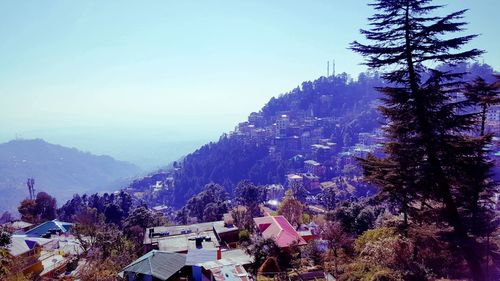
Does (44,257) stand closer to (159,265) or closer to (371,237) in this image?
(159,265)

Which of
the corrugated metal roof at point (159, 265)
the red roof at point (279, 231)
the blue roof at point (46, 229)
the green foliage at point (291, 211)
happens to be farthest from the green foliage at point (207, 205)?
the corrugated metal roof at point (159, 265)

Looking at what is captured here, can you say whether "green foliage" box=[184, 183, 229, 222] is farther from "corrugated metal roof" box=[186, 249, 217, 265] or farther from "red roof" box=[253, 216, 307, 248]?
"corrugated metal roof" box=[186, 249, 217, 265]

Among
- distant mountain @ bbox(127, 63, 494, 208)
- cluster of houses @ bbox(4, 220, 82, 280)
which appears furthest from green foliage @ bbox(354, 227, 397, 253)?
distant mountain @ bbox(127, 63, 494, 208)

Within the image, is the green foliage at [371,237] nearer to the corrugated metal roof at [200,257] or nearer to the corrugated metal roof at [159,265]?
the corrugated metal roof at [200,257]

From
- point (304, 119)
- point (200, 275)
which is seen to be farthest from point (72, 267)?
point (304, 119)

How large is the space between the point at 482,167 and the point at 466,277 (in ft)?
12.2

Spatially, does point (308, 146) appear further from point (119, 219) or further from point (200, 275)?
point (200, 275)

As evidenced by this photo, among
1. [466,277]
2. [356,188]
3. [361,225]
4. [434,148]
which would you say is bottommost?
[356,188]

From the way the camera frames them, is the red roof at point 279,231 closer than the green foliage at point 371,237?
No

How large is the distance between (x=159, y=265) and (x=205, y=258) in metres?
2.11

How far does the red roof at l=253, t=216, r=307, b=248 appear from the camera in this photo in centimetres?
2341

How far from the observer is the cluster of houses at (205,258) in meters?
16.1

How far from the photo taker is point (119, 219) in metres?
54.1

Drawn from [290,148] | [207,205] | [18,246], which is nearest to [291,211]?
[207,205]
